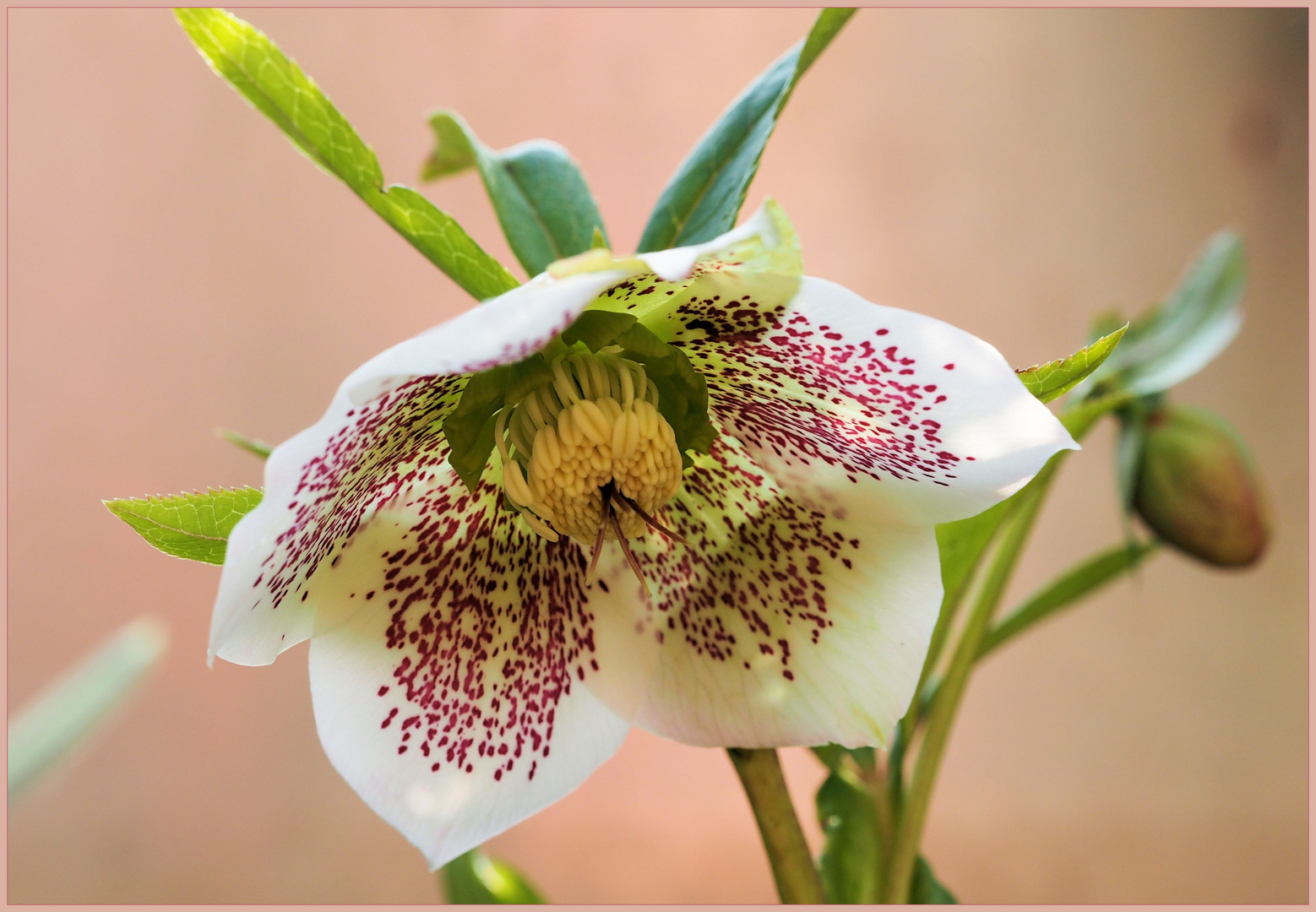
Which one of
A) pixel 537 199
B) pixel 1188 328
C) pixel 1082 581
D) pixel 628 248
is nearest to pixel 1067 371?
pixel 537 199

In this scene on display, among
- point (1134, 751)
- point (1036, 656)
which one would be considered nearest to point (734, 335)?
point (1036, 656)

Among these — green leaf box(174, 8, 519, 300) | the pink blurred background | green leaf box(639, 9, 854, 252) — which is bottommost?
the pink blurred background

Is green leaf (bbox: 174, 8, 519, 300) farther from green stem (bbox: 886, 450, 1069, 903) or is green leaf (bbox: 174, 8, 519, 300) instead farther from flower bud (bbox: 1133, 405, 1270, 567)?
flower bud (bbox: 1133, 405, 1270, 567)

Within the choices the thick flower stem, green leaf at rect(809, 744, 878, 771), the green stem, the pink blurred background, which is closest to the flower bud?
the green stem

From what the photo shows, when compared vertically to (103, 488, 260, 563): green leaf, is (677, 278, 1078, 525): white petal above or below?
below

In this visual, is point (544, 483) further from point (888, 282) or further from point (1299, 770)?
point (1299, 770)

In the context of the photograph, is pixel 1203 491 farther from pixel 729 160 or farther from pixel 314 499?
→ pixel 314 499

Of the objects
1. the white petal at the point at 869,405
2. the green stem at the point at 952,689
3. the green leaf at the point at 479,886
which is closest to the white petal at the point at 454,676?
the white petal at the point at 869,405

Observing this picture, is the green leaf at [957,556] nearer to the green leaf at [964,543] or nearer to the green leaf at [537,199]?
the green leaf at [964,543]
